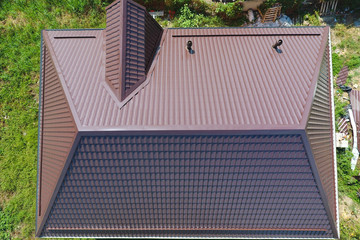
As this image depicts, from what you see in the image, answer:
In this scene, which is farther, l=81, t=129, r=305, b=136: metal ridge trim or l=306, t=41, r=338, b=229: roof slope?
l=306, t=41, r=338, b=229: roof slope

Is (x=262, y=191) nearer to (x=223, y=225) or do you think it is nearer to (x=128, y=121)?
(x=223, y=225)

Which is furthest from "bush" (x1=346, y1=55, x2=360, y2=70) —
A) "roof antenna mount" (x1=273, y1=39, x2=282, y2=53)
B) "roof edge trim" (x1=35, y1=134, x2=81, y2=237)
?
"roof edge trim" (x1=35, y1=134, x2=81, y2=237)

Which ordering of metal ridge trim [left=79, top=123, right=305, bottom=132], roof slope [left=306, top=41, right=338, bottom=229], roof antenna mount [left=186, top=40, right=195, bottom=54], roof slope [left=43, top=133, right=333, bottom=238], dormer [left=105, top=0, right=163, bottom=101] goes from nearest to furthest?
1. metal ridge trim [left=79, top=123, right=305, bottom=132]
2. roof slope [left=43, top=133, right=333, bottom=238]
3. roof slope [left=306, top=41, right=338, bottom=229]
4. dormer [left=105, top=0, right=163, bottom=101]
5. roof antenna mount [left=186, top=40, right=195, bottom=54]

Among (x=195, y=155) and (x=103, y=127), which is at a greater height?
(x=103, y=127)

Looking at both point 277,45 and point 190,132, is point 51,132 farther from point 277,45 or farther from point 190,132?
point 277,45

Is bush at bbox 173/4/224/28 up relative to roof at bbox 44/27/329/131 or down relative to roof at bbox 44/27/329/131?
up

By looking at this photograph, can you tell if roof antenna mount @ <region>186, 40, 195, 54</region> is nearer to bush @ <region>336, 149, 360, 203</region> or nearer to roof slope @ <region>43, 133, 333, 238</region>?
roof slope @ <region>43, 133, 333, 238</region>

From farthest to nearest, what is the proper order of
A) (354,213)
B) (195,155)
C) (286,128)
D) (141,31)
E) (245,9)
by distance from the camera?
(245,9) → (354,213) → (141,31) → (195,155) → (286,128)

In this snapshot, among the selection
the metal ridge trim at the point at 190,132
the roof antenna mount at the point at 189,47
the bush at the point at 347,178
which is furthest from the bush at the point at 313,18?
the metal ridge trim at the point at 190,132

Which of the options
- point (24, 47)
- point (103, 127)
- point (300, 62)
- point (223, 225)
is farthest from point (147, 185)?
point (24, 47)
